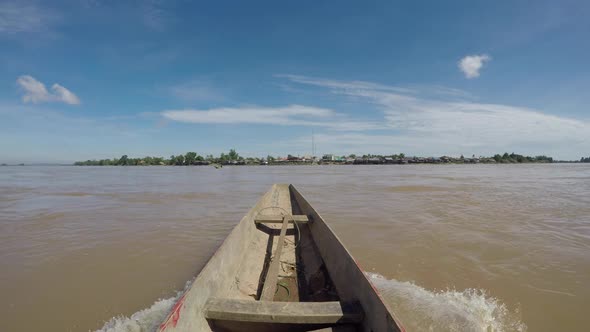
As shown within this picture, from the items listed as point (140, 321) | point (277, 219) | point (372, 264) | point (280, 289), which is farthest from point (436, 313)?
point (140, 321)

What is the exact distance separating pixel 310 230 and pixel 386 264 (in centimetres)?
172

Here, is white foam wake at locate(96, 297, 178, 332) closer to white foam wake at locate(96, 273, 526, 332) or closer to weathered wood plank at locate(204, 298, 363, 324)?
white foam wake at locate(96, 273, 526, 332)

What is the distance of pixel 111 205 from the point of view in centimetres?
1125

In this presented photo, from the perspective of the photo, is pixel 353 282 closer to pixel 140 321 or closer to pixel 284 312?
pixel 284 312

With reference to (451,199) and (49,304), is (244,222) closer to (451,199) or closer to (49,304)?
(49,304)

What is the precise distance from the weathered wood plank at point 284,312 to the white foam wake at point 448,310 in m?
1.38

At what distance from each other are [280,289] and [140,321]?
189cm

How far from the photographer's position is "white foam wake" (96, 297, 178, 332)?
3156mm

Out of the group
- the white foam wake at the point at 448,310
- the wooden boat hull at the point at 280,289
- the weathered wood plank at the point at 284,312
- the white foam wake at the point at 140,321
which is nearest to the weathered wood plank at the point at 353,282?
the wooden boat hull at the point at 280,289

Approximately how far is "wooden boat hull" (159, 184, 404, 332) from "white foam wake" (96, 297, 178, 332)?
1.00m

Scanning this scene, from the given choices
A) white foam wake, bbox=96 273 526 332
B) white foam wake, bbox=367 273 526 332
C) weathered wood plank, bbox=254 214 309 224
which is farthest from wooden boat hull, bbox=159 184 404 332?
white foam wake, bbox=367 273 526 332

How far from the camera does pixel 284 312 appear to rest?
2.40 m

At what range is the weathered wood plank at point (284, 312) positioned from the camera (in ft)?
7.80

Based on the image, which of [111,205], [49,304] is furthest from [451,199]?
[111,205]
